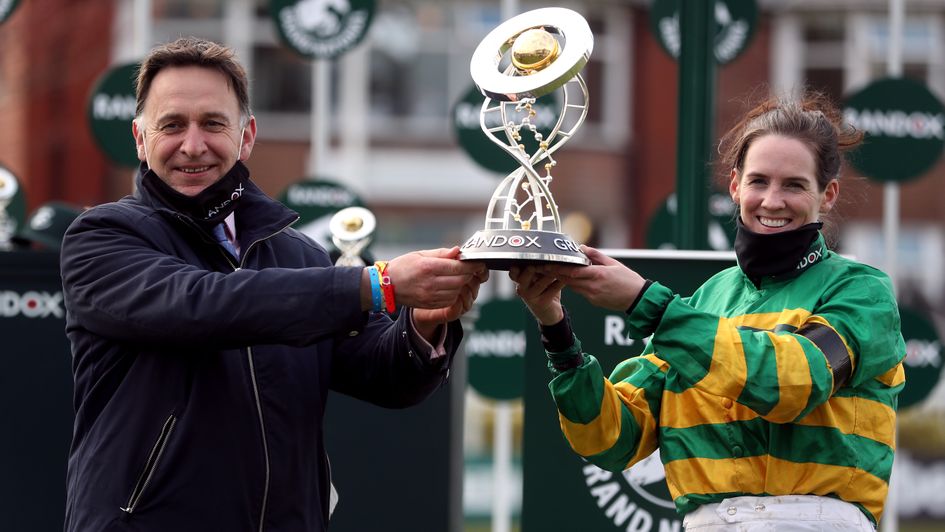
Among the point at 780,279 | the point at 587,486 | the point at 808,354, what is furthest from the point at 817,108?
the point at 587,486

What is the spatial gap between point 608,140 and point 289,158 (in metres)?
4.42

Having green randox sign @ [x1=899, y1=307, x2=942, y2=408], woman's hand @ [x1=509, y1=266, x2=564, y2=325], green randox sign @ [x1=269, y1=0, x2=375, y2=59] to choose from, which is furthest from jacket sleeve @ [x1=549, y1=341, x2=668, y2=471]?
green randox sign @ [x1=269, y1=0, x2=375, y2=59]

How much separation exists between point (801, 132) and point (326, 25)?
5947 mm

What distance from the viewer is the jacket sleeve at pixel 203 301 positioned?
117 inches

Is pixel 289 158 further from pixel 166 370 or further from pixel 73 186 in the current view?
pixel 166 370

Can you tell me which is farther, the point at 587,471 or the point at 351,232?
the point at 351,232

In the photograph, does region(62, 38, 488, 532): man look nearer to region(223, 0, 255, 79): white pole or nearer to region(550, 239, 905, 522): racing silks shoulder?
region(550, 239, 905, 522): racing silks shoulder

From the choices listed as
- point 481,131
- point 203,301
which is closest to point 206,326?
point 203,301

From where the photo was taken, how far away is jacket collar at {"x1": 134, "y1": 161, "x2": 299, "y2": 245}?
3248 mm

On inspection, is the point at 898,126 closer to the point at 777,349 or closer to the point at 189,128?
the point at 777,349

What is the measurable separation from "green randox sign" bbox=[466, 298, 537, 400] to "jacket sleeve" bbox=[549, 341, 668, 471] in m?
5.20

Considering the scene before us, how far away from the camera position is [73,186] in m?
19.1

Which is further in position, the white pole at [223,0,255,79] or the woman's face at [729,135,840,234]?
the white pole at [223,0,255,79]

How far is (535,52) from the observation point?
3301 mm
